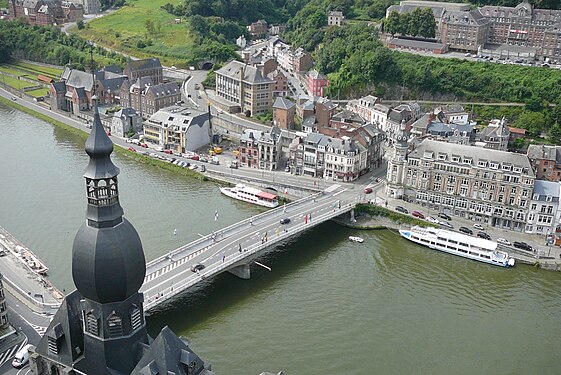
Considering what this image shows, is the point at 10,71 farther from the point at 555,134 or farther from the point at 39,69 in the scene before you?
the point at 555,134

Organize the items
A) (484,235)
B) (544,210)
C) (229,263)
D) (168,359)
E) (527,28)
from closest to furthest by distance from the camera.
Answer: (168,359) → (229,263) → (484,235) → (544,210) → (527,28)

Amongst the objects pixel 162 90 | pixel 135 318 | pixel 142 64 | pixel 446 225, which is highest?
pixel 135 318

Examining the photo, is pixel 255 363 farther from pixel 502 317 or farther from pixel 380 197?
pixel 380 197

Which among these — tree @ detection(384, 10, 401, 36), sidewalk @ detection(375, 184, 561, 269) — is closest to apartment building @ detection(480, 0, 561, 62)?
tree @ detection(384, 10, 401, 36)

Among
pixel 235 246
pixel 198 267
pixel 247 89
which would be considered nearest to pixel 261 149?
pixel 247 89

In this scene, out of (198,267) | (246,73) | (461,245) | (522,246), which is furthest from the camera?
(246,73)

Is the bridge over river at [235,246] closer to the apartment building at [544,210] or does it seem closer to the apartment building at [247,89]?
the apartment building at [544,210]

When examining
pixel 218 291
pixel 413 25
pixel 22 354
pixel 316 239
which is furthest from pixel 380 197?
pixel 413 25
